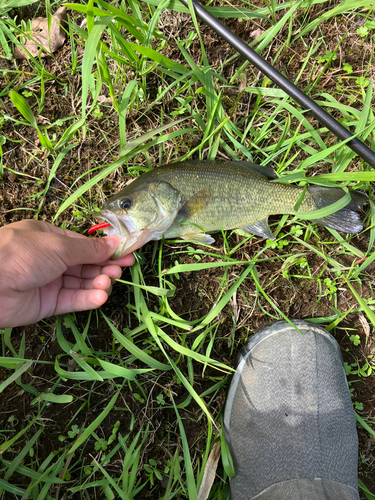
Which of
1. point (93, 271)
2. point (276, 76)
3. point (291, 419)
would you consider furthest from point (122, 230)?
point (291, 419)

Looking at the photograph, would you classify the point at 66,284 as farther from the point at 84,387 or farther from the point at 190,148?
the point at 190,148

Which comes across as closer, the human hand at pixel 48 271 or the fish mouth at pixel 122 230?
the human hand at pixel 48 271

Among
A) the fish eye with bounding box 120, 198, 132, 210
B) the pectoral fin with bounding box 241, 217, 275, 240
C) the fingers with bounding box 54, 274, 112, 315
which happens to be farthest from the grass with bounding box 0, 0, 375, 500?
the fish eye with bounding box 120, 198, 132, 210

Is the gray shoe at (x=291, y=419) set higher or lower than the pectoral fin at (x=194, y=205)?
lower

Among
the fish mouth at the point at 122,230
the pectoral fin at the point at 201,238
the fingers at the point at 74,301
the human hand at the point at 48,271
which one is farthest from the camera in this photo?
the pectoral fin at the point at 201,238

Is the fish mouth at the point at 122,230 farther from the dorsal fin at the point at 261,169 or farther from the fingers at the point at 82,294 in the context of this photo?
the dorsal fin at the point at 261,169

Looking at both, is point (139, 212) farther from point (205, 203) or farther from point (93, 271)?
point (93, 271)

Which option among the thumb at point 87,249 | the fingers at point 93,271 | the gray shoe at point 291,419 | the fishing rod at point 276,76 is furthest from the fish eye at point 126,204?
the gray shoe at point 291,419
